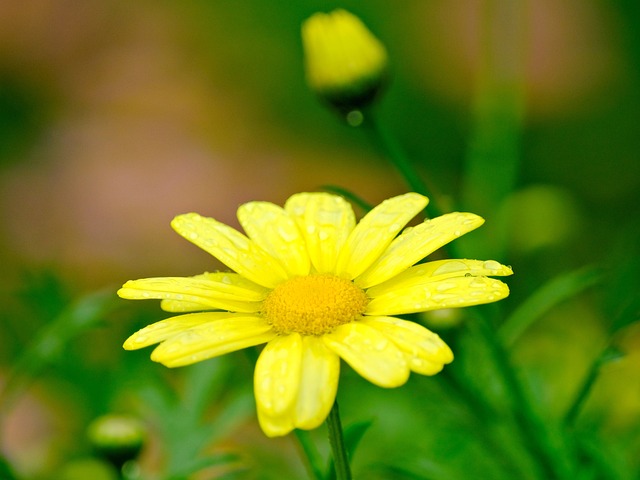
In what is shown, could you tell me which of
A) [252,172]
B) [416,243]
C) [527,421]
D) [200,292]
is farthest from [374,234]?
[252,172]

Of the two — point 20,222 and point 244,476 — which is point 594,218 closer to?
point 244,476

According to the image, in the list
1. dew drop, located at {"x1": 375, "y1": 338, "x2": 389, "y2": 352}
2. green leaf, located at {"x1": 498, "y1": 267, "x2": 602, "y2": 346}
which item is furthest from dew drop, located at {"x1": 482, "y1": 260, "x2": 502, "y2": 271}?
green leaf, located at {"x1": 498, "y1": 267, "x2": 602, "y2": 346}

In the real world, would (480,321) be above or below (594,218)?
above

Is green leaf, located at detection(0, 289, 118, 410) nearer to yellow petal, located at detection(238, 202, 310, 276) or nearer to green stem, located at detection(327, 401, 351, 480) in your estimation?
yellow petal, located at detection(238, 202, 310, 276)

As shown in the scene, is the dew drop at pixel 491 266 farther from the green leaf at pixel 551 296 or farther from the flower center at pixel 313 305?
the green leaf at pixel 551 296

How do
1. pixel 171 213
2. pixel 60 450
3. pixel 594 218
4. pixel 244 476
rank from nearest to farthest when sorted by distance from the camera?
1. pixel 244 476
2. pixel 60 450
3. pixel 594 218
4. pixel 171 213

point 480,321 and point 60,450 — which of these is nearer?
point 480,321

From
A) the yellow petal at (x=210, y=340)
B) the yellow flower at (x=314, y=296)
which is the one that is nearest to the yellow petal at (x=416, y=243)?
the yellow flower at (x=314, y=296)

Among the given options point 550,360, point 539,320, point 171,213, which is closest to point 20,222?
point 171,213
